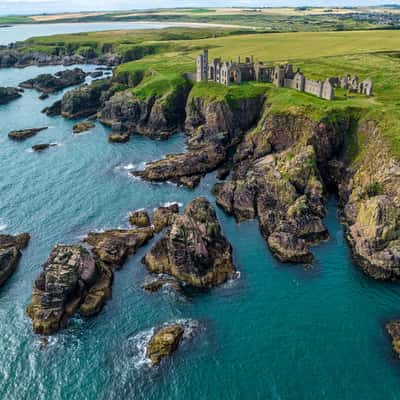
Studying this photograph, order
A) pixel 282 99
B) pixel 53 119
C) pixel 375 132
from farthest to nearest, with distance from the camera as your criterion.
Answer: pixel 53 119
pixel 282 99
pixel 375 132

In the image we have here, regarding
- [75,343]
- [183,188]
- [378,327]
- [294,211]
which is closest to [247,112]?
[183,188]

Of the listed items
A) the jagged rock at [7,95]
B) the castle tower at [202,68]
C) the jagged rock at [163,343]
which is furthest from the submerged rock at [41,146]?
the jagged rock at [163,343]

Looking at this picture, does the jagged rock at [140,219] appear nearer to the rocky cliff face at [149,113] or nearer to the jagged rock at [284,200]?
the jagged rock at [284,200]

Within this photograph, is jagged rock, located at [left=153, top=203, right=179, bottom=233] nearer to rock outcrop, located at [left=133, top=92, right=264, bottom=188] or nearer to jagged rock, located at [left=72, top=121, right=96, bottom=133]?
rock outcrop, located at [left=133, top=92, right=264, bottom=188]

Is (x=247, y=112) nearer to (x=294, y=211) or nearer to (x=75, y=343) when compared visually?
(x=294, y=211)

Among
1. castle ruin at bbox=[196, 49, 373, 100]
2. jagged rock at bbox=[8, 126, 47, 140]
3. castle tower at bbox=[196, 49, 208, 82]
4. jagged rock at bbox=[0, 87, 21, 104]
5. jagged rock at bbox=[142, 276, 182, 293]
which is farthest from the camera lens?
jagged rock at bbox=[0, 87, 21, 104]

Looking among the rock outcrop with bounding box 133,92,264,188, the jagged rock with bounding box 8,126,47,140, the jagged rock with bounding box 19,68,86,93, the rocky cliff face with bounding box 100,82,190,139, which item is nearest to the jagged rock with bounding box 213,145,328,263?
the rock outcrop with bounding box 133,92,264,188
